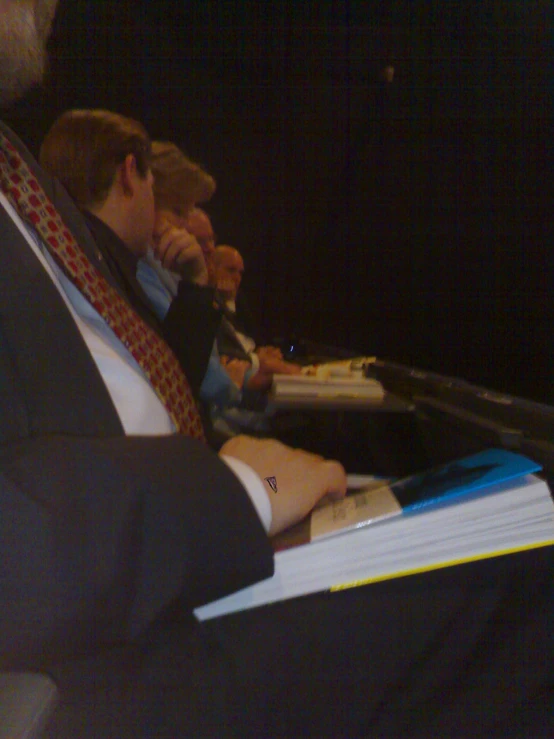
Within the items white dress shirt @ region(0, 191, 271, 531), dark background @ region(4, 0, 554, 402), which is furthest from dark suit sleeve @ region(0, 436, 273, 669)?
dark background @ region(4, 0, 554, 402)

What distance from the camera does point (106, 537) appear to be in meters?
0.27

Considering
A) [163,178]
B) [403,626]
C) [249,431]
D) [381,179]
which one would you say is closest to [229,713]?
[403,626]

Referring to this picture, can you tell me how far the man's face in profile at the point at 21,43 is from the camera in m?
0.53

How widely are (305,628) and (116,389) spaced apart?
0.29 metres

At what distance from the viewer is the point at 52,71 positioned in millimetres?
1816

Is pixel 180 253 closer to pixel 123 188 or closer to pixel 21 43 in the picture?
pixel 123 188

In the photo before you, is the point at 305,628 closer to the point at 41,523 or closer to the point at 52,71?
the point at 41,523

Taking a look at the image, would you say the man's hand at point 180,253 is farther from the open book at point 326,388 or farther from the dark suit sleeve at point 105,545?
the dark suit sleeve at point 105,545

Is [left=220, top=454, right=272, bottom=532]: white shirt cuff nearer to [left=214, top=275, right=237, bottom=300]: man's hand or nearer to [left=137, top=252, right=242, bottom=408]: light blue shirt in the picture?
[left=137, top=252, right=242, bottom=408]: light blue shirt

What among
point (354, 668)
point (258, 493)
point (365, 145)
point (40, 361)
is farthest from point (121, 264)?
point (365, 145)

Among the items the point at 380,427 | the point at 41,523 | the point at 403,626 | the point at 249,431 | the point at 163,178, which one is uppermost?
the point at 163,178

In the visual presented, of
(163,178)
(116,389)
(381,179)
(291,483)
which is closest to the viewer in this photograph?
(291,483)

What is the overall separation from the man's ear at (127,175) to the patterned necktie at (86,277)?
403 mm

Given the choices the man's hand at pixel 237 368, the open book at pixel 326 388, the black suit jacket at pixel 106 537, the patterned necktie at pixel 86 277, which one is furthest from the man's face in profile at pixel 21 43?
the man's hand at pixel 237 368
